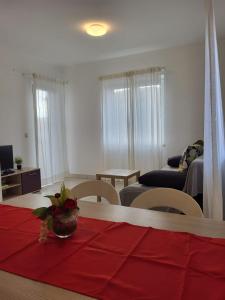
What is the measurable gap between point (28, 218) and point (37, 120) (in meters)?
4.11

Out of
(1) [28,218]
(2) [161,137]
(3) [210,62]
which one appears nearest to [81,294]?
(1) [28,218]

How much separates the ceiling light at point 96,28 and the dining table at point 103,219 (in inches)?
106

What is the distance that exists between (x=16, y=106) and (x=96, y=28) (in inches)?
86.7

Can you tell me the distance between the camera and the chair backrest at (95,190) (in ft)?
6.09

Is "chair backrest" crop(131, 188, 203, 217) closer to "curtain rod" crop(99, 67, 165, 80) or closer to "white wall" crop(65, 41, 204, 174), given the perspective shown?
"white wall" crop(65, 41, 204, 174)

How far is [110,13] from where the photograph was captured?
11.0ft

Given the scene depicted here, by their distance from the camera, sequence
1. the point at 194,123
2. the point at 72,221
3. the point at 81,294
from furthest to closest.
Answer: the point at 194,123 → the point at 72,221 → the point at 81,294

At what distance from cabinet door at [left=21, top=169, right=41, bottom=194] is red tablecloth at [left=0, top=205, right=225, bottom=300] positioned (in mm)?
3344

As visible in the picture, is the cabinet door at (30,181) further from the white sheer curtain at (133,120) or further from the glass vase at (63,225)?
the glass vase at (63,225)

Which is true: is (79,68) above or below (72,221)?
above

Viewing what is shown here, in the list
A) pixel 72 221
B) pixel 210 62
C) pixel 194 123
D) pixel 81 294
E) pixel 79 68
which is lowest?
pixel 81 294

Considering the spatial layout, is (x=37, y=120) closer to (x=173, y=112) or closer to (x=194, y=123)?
(x=173, y=112)

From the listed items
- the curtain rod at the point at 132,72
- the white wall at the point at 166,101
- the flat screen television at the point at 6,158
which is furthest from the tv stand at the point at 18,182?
the curtain rod at the point at 132,72

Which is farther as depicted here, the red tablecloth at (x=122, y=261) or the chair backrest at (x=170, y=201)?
the chair backrest at (x=170, y=201)
